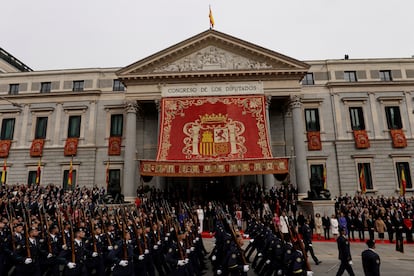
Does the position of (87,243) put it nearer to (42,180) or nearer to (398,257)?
(398,257)

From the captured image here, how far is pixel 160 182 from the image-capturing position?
2941cm

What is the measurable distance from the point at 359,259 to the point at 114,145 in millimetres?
26518

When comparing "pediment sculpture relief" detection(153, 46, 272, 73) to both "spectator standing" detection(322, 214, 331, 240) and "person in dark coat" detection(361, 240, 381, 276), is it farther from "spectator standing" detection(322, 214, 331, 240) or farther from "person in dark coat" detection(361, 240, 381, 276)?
"person in dark coat" detection(361, 240, 381, 276)

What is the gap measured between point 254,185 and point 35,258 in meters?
20.9

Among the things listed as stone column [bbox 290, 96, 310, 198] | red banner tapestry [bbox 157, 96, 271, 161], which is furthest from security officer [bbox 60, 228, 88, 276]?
stone column [bbox 290, 96, 310, 198]

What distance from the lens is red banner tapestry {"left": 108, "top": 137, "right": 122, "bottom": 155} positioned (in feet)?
105

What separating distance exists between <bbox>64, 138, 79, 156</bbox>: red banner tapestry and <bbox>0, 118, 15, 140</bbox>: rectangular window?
7.58 metres

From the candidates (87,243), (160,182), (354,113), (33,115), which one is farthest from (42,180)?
(354,113)

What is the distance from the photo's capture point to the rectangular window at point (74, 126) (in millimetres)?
33281

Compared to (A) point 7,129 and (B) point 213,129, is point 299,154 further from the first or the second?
(A) point 7,129

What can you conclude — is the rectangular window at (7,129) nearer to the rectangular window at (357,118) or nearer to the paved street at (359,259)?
the paved street at (359,259)

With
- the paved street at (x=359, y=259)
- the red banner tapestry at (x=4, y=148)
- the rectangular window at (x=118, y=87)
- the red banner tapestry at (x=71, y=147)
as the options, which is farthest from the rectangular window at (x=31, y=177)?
the paved street at (x=359, y=259)

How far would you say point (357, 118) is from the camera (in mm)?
32250

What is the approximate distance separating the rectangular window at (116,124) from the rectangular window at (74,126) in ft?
13.7
